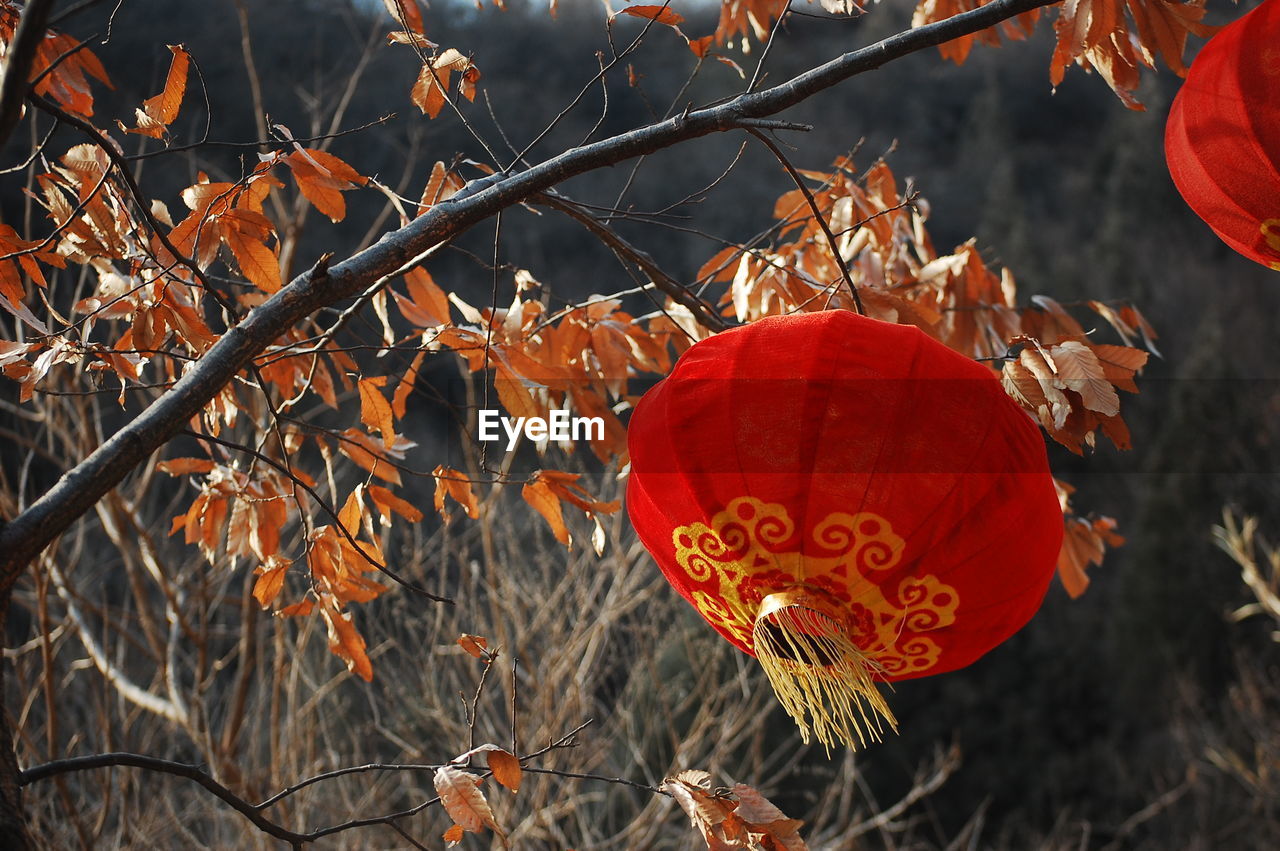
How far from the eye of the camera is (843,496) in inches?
34.5

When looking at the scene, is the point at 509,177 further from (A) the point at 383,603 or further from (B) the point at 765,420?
(A) the point at 383,603

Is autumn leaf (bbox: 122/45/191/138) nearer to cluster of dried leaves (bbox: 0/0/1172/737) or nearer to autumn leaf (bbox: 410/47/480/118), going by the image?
cluster of dried leaves (bbox: 0/0/1172/737)

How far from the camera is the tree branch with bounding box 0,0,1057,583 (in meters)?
0.85

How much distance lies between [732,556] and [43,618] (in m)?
1.48

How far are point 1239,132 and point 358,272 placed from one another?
33.2 inches

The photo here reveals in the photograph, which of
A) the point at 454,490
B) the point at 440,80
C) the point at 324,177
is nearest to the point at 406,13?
the point at 440,80

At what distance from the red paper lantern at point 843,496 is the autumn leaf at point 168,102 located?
503 millimetres

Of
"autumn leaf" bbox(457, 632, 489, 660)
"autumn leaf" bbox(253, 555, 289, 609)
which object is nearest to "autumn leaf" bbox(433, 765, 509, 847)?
"autumn leaf" bbox(457, 632, 489, 660)

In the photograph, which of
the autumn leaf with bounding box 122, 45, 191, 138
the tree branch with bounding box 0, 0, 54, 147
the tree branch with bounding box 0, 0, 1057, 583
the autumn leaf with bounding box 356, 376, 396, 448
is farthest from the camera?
the autumn leaf with bounding box 356, 376, 396, 448

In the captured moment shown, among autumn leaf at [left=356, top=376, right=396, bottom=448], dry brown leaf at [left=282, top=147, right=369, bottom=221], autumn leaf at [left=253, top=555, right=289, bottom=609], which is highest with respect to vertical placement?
dry brown leaf at [left=282, top=147, right=369, bottom=221]

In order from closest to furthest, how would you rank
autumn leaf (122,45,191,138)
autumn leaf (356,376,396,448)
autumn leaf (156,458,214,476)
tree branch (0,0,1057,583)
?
1. tree branch (0,0,1057,583)
2. autumn leaf (122,45,191,138)
3. autumn leaf (356,376,396,448)
4. autumn leaf (156,458,214,476)

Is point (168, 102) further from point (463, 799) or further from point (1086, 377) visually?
point (1086, 377)

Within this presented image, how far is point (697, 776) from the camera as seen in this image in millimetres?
980
